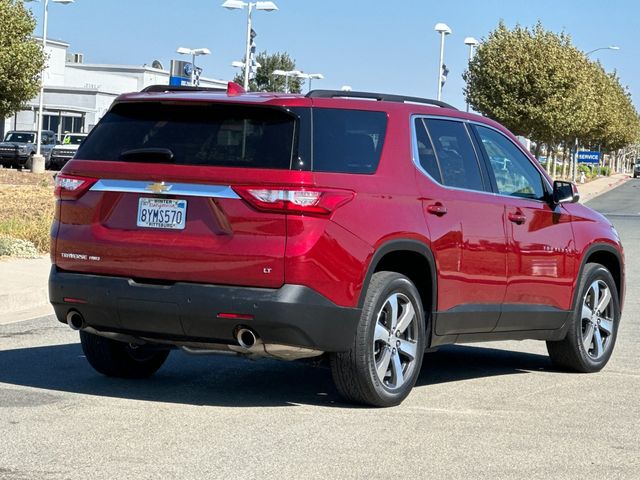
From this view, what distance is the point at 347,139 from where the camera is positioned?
7.54m

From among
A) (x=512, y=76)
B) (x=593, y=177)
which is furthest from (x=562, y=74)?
(x=593, y=177)

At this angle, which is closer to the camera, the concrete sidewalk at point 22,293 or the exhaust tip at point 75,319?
the exhaust tip at point 75,319

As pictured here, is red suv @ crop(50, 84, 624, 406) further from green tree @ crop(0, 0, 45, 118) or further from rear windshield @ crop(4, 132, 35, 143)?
rear windshield @ crop(4, 132, 35, 143)

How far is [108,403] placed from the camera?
7.65 m

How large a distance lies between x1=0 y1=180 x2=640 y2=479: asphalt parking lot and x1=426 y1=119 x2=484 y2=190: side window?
1.34 metres

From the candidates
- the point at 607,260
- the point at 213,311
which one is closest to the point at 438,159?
the point at 213,311

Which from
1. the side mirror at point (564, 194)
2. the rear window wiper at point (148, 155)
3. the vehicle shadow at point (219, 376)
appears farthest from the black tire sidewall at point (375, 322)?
the side mirror at point (564, 194)

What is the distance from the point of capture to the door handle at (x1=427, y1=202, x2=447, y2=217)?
7.89m

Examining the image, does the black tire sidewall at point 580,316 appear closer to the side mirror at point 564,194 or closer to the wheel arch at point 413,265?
the side mirror at point 564,194

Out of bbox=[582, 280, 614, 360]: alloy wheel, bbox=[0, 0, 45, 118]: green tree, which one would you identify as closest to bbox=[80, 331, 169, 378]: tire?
bbox=[582, 280, 614, 360]: alloy wheel

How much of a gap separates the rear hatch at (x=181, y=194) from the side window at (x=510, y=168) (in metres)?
1.93

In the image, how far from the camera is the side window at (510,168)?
878cm

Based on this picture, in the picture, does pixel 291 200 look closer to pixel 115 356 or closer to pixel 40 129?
pixel 115 356

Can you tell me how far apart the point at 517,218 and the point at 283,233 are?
7.32 feet
